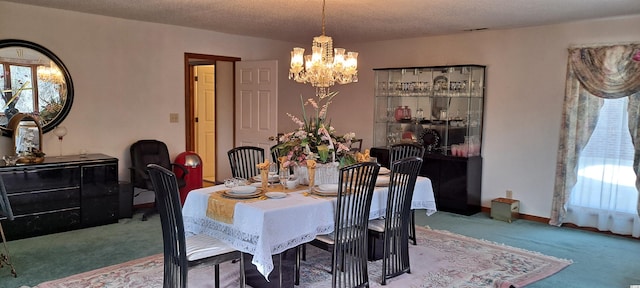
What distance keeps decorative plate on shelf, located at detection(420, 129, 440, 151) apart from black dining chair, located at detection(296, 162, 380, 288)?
3.14 m

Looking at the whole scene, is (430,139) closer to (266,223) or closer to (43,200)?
(266,223)

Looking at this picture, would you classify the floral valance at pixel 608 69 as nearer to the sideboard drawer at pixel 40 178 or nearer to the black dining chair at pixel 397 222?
the black dining chair at pixel 397 222

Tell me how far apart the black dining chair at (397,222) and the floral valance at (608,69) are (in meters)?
2.74

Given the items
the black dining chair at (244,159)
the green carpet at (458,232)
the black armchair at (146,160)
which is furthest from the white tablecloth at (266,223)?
the black armchair at (146,160)

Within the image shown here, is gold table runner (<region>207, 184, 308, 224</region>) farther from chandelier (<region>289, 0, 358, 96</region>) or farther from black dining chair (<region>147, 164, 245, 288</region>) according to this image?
chandelier (<region>289, 0, 358, 96</region>)

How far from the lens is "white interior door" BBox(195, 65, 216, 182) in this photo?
7.93 meters

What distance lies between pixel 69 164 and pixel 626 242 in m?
5.69

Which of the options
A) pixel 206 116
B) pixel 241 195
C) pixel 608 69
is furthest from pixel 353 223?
pixel 206 116

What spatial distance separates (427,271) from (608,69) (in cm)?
297

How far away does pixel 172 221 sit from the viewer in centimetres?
277

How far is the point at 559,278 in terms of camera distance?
3.75 metres

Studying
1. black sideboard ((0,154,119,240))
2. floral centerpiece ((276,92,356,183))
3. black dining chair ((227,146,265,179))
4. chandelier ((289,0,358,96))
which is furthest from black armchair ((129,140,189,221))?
floral centerpiece ((276,92,356,183))

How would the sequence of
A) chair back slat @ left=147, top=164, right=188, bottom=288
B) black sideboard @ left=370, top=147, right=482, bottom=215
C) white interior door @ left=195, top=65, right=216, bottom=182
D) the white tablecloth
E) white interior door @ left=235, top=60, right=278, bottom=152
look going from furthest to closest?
white interior door @ left=195, top=65, right=216, bottom=182 → white interior door @ left=235, top=60, right=278, bottom=152 → black sideboard @ left=370, top=147, right=482, bottom=215 → the white tablecloth → chair back slat @ left=147, top=164, right=188, bottom=288

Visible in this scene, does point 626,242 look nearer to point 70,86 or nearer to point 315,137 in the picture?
point 315,137
